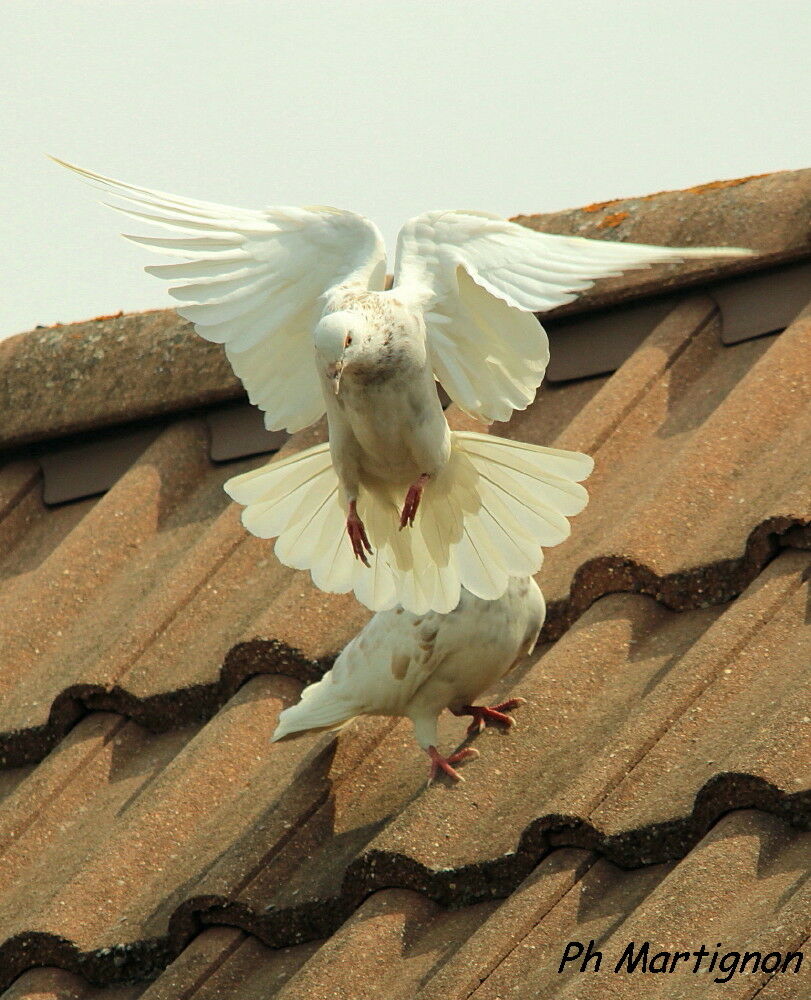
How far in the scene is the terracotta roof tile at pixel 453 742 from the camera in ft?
11.3

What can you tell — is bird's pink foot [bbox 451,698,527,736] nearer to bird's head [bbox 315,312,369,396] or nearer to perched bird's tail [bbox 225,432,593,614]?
perched bird's tail [bbox 225,432,593,614]

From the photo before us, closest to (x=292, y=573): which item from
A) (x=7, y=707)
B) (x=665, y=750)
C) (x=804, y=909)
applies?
(x=7, y=707)

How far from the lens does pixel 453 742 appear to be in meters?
4.46

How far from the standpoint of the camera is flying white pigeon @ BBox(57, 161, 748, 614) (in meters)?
4.25

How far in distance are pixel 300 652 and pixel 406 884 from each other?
1095 mm

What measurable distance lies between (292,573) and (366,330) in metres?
1.34

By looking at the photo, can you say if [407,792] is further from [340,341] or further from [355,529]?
[340,341]

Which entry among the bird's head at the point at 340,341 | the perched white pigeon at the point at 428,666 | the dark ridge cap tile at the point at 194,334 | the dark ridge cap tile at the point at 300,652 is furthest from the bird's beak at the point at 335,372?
the dark ridge cap tile at the point at 194,334

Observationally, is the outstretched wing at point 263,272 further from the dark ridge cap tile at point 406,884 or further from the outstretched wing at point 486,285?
the dark ridge cap tile at point 406,884

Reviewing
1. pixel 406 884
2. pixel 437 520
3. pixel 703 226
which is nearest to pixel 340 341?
pixel 437 520

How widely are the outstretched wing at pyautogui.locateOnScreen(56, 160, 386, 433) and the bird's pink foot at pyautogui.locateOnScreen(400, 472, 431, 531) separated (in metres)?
0.35

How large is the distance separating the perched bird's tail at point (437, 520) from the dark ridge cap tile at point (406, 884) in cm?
90

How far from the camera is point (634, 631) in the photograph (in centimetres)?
428

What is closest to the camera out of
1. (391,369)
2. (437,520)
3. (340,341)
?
(340,341)
